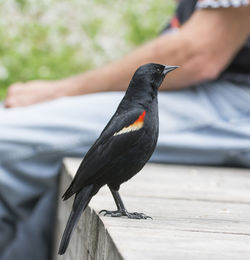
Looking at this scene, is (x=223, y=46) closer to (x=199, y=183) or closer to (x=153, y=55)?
(x=153, y=55)

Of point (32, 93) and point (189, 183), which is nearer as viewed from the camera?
point (189, 183)

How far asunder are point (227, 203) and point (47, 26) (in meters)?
3.70

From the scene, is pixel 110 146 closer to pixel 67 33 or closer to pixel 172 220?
pixel 172 220

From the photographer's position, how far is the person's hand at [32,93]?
3.35 meters

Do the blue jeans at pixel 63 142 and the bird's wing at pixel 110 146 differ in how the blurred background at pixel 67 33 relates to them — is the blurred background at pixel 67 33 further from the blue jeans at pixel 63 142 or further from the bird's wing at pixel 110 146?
the bird's wing at pixel 110 146

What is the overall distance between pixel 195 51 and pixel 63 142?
74 centimetres

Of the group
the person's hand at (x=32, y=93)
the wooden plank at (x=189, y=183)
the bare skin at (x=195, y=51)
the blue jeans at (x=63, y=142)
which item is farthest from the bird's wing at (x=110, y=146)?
the person's hand at (x=32, y=93)

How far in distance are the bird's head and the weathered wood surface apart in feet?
1.15

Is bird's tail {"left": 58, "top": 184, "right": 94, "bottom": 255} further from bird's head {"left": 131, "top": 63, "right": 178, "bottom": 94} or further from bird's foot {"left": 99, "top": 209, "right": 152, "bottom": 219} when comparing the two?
bird's head {"left": 131, "top": 63, "right": 178, "bottom": 94}

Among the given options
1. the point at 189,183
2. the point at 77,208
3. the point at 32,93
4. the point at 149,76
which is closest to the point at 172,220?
the point at 77,208

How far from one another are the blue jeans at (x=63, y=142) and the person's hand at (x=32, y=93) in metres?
0.33

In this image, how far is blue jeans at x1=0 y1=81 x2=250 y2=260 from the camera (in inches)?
113

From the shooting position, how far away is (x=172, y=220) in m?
1.73

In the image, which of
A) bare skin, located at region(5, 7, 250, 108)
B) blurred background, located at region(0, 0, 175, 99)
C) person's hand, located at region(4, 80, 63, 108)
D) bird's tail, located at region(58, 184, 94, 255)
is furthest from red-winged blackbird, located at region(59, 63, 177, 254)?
blurred background, located at region(0, 0, 175, 99)
